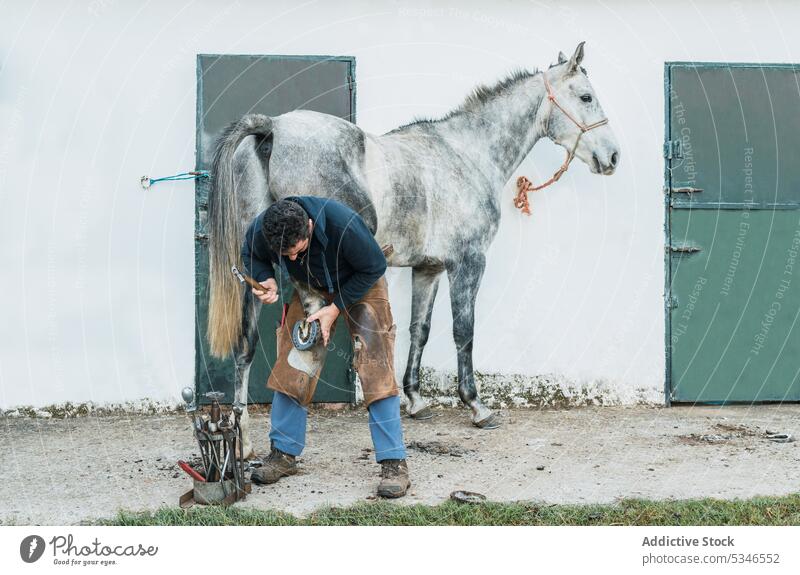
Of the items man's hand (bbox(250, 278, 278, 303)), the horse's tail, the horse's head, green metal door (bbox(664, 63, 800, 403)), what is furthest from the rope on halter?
man's hand (bbox(250, 278, 278, 303))

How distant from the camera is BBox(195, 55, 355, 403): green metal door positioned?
196 inches

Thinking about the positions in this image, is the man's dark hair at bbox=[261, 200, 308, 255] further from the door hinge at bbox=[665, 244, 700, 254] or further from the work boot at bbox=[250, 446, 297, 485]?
the door hinge at bbox=[665, 244, 700, 254]

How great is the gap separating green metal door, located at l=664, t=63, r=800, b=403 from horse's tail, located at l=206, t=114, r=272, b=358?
10.0 ft

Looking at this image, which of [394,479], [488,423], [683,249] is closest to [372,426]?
[394,479]

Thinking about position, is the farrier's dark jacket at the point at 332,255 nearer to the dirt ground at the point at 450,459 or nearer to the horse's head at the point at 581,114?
the dirt ground at the point at 450,459

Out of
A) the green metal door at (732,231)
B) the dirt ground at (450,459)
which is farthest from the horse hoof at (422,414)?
the green metal door at (732,231)

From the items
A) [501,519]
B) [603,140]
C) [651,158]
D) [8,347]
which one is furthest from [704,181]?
[8,347]

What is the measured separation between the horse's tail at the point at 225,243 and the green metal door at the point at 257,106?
1141 mm

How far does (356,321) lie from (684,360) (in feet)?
9.79

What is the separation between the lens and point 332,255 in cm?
320

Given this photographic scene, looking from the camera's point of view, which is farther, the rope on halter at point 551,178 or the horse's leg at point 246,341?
the rope on halter at point 551,178

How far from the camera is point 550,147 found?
5.33 m

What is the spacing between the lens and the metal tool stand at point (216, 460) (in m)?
3.12

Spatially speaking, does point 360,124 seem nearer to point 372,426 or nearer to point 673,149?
point 673,149
